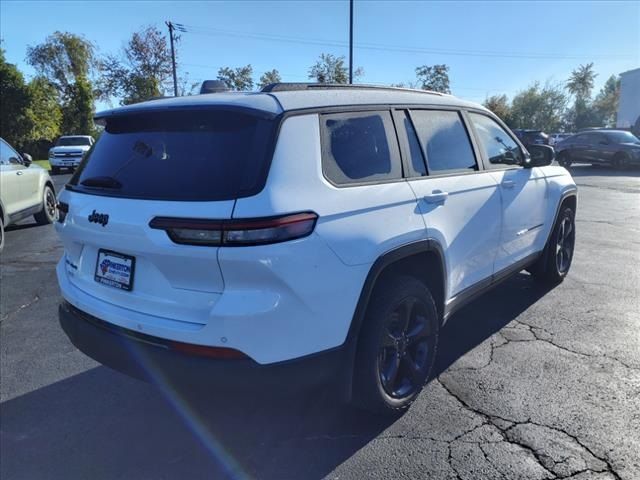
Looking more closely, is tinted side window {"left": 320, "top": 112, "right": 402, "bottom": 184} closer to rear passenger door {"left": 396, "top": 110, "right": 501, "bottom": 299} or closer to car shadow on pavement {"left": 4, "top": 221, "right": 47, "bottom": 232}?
rear passenger door {"left": 396, "top": 110, "right": 501, "bottom": 299}

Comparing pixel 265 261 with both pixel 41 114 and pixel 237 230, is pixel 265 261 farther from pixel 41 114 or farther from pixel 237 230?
pixel 41 114

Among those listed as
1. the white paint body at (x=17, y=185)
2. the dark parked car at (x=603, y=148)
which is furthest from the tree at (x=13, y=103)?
the dark parked car at (x=603, y=148)

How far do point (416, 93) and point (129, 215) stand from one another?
6.83ft

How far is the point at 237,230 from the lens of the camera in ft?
6.83

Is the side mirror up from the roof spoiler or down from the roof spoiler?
down

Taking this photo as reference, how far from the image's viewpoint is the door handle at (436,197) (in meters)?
2.96

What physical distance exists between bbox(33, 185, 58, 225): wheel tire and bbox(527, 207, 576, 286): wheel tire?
9.12 metres

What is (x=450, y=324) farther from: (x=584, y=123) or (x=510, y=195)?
(x=584, y=123)

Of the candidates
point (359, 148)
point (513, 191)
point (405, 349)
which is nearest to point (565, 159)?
point (513, 191)

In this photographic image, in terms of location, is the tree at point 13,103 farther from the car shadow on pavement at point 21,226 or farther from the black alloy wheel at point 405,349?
the black alloy wheel at point 405,349

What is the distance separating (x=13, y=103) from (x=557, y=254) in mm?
33444

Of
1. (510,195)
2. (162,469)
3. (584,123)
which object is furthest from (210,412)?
(584,123)

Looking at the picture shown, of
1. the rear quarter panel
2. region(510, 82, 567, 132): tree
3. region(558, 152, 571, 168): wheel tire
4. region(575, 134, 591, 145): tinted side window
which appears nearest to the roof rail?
the rear quarter panel

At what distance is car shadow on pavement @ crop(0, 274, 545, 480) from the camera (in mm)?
2596
